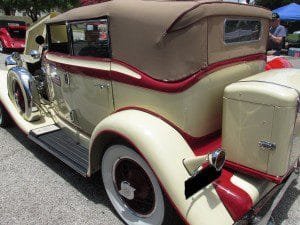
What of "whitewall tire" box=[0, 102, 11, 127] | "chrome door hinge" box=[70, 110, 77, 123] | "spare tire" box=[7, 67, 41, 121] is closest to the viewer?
"chrome door hinge" box=[70, 110, 77, 123]

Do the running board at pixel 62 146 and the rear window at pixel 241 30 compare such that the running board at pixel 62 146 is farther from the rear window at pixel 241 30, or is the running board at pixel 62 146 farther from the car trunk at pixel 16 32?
the car trunk at pixel 16 32

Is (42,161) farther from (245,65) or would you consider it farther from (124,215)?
(245,65)

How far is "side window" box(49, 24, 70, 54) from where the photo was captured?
3887mm

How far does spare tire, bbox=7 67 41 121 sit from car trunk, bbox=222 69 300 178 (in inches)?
106

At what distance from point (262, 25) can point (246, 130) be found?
1493 mm

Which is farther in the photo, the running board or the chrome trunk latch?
the running board

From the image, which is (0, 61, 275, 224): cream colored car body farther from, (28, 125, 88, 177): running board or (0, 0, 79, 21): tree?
(0, 0, 79, 21): tree

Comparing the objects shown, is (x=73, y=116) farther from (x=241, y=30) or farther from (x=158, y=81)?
(x=241, y=30)

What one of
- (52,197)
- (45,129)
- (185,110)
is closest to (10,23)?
(45,129)

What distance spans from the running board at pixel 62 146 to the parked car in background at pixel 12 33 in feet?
36.5

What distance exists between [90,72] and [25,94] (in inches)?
54.0

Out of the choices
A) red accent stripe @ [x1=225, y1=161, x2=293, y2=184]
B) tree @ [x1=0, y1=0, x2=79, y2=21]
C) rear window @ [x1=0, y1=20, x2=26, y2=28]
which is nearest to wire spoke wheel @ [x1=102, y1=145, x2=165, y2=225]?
red accent stripe @ [x1=225, y1=161, x2=293, y2=184]

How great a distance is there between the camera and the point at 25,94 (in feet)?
13.4

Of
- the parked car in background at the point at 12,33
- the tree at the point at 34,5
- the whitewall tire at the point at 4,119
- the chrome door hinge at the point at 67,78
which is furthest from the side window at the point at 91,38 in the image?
the tree at the point at 34,5
